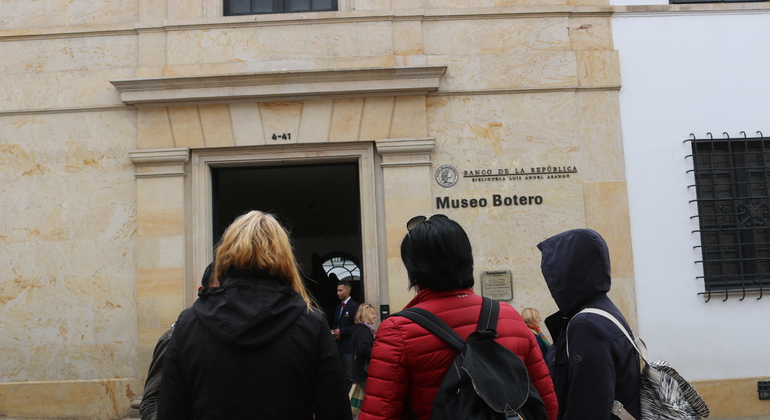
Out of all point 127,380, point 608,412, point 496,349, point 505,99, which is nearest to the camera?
point 496,349

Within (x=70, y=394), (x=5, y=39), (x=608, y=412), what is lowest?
(x=70, y=394)

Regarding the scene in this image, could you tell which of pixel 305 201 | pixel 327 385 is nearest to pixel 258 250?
pixel 327 385

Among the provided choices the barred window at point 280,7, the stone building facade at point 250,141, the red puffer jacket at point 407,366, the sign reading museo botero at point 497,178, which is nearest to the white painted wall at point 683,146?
the stone building facade at point 250,141

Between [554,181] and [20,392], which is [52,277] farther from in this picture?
[554,181]

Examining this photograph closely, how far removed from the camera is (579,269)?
9.34 feet

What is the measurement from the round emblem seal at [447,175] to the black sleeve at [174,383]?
19.3ft

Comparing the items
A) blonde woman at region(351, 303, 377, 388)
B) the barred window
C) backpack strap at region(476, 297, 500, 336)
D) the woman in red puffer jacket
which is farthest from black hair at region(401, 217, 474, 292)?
the barred window

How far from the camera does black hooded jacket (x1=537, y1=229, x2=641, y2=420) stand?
8.51ft

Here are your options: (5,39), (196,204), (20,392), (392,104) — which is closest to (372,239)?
(392,104)

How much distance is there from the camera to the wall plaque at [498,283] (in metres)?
7.96

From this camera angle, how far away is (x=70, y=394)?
7770 millimetres

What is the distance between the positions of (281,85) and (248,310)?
239 inches

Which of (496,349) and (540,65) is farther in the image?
(540,65)

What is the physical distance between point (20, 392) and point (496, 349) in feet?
24.3
